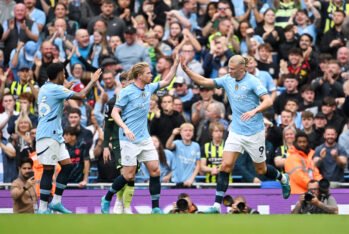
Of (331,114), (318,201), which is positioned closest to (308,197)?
(318,201)

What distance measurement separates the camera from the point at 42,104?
17.5m

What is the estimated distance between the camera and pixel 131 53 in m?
24.3

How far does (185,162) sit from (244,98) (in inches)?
161

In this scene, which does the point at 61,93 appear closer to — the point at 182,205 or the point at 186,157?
the point at 182,205

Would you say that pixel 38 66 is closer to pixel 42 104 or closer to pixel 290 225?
pixel 42 104

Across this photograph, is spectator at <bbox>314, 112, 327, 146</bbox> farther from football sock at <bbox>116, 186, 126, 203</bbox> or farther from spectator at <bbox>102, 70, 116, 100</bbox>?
football sock at <bbox>116, 186, 126, 203</bbox>

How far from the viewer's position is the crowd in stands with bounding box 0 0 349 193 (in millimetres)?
21141

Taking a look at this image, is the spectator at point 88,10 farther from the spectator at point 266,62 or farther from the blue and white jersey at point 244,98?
the blue and white jersey at point 244,98

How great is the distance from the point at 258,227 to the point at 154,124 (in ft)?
27.5

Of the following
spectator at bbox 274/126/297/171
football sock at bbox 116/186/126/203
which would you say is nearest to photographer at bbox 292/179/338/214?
spectator at bbox 274/126/297/171

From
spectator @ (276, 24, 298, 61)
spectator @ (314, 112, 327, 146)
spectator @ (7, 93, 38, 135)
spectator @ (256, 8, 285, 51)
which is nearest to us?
spectator @ (314, 112, 327, 146)

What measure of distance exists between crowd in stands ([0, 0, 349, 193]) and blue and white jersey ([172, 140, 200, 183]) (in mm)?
17

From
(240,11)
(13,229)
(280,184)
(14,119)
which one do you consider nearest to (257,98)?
(280,184)

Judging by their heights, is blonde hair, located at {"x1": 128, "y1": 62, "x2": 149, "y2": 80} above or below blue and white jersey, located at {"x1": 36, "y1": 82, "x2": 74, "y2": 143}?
above
